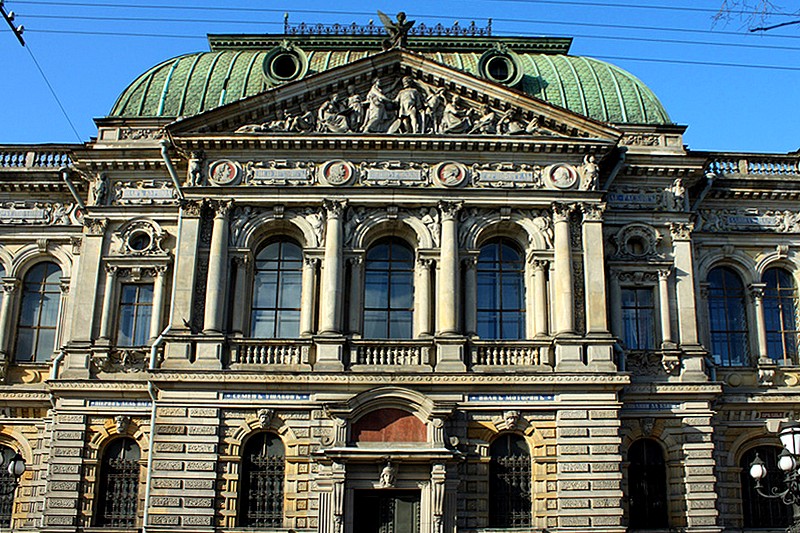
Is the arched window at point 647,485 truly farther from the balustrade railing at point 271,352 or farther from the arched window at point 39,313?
the arched window at point 39,313

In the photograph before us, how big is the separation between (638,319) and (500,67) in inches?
381

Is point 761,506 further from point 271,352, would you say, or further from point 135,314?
point 135,314

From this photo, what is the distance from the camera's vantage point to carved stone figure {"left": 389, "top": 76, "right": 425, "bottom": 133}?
100 ft

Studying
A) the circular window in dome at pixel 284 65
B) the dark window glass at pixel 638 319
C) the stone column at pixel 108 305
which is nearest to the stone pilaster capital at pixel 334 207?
the circular window in dome at pixel 284 65

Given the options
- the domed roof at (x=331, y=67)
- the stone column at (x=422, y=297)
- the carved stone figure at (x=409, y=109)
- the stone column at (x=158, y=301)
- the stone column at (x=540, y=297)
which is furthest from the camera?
the domed roof at (x=331, y=67)

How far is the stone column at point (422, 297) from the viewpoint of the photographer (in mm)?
28703

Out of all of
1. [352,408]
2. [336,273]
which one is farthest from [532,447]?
[336,273]

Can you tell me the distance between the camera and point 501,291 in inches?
1190

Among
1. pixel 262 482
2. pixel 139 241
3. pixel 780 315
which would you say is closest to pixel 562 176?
pixel 780 315

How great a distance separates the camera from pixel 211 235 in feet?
97.0

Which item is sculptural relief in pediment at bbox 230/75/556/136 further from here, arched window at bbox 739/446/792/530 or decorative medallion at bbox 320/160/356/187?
arched window at bbox 739/446/792/530

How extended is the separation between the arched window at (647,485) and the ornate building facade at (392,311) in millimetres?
66

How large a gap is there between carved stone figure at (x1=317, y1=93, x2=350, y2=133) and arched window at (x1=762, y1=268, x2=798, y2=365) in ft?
48.5

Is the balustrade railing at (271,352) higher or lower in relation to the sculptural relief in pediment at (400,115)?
lower
